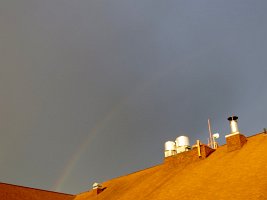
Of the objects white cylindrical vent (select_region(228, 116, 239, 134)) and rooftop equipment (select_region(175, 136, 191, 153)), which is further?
rooftop equipment (select_region(175, 136, 191, 153))

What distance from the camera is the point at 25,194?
34156 mm

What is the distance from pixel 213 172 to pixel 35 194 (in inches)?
778

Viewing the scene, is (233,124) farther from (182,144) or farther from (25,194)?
(25,194)

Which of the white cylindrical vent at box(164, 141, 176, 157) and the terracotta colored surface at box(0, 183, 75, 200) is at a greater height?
the white cylindrical vent at box(164, 141, 176, 157)

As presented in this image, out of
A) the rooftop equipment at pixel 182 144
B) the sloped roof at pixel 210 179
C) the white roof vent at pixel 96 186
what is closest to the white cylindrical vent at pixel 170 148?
the rooftop equipment at pixel 182 144

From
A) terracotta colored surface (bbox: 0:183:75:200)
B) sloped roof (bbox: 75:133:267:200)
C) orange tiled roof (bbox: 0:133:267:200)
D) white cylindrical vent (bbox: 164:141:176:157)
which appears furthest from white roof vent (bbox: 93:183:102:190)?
white cylindrical vent (bbox: 164:141:176:157)

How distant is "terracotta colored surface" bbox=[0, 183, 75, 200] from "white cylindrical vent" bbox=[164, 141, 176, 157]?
40.4 feet

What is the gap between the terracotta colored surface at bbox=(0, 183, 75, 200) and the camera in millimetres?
32769

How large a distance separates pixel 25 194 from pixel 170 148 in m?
14.2

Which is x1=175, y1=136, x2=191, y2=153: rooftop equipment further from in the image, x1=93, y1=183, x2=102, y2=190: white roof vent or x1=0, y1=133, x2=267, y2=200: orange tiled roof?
x1=93, y1=183, x2=102, y2=190: white roof vent

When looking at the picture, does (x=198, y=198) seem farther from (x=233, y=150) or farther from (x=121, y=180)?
(x=121, y=180)

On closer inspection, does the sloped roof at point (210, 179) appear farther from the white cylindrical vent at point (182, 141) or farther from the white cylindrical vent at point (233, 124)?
the white cylindrical vent at point (182, 141)

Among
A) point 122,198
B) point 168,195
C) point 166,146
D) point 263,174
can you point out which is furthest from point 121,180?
point 263,174

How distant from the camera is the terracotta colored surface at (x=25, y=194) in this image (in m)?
32.8
